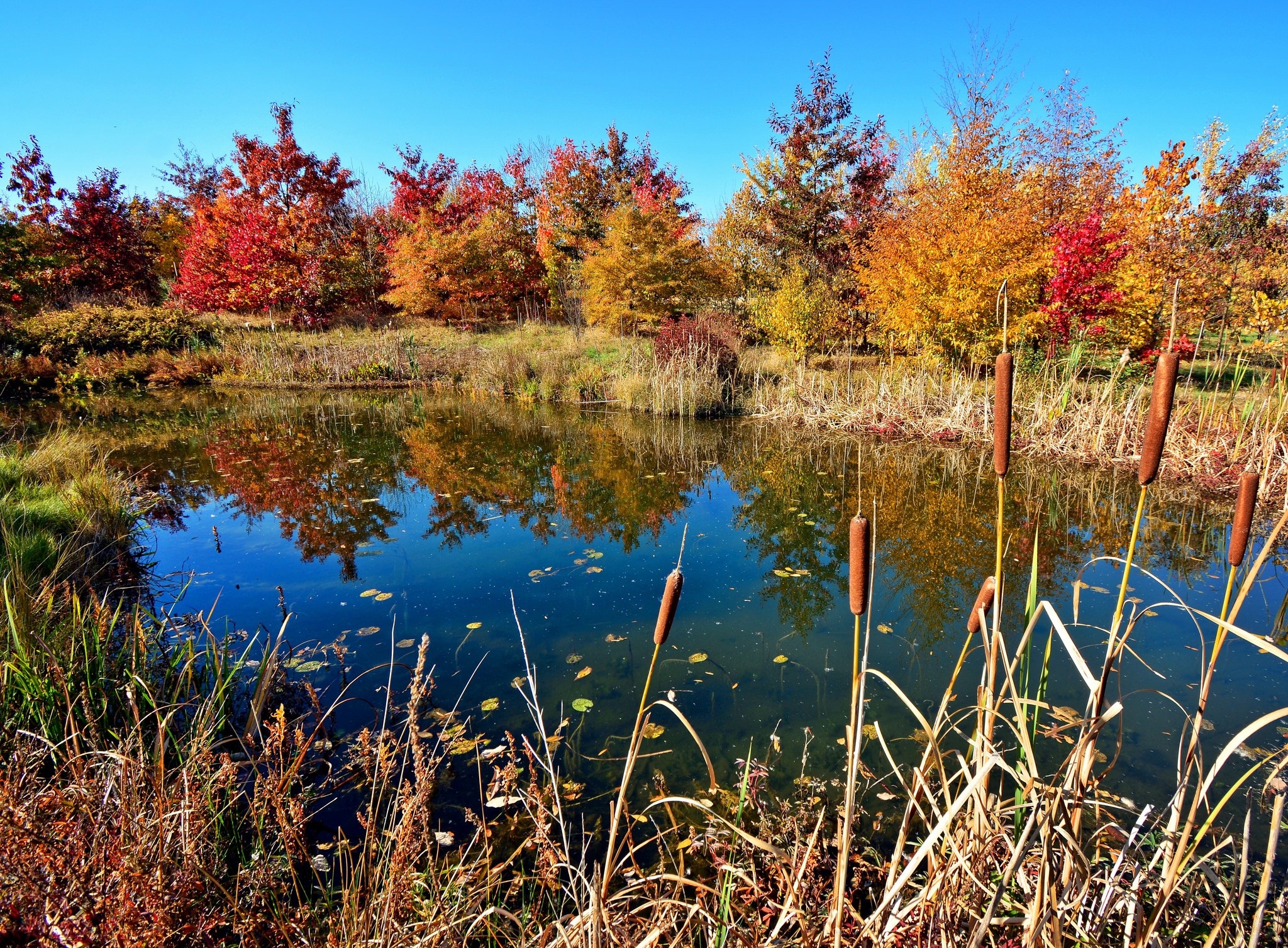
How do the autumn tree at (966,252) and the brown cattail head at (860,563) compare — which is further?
the autumn tree at (966,252)

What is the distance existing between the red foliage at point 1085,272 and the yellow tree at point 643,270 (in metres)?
10.1

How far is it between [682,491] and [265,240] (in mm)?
22403

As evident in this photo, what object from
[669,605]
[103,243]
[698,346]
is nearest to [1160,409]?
[669,605]

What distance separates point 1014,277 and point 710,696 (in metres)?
10.1

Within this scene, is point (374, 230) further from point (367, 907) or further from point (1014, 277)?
point (367, 907)

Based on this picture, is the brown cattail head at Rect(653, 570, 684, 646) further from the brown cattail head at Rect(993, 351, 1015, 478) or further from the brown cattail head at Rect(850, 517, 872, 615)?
the brown cattail head at Rect(993, 351, 1015, 478)

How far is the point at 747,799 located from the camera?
2.62 meters

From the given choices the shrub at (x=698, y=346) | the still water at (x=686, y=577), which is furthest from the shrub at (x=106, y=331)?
the shrub at (x=698, y=346)

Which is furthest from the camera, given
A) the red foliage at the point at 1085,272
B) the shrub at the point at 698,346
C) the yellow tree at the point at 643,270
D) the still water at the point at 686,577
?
the yellow tree at the point at 643,270

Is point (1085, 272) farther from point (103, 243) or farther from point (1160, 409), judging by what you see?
point (103, 243)

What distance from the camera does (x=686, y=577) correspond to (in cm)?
553

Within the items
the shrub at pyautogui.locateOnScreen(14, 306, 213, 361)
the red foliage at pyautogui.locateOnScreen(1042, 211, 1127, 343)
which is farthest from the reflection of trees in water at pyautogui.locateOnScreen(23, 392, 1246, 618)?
the shrub at pyautogui.locateOnScreen(14, 306, 213, 361)

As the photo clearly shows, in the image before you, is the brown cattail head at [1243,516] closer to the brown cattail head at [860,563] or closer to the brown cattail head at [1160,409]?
the brown cattail head at [1160,409]

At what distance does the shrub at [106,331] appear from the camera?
18.6m
